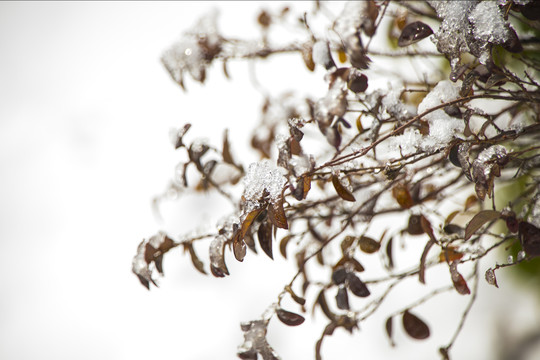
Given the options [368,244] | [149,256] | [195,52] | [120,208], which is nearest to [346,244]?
[368,244]

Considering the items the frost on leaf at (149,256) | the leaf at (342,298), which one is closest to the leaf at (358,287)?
the leaf at (342,298)

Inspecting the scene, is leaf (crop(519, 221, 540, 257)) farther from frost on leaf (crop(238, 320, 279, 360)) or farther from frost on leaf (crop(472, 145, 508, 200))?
frost on leaf (crop(238, 320, 279, 360))

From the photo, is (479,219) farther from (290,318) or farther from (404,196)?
(290,318)

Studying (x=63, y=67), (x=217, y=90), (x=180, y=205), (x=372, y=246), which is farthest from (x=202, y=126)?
(x=372, y=246)

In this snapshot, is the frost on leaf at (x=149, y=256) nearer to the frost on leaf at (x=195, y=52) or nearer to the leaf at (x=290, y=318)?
the leaf at (x=290, y=318)

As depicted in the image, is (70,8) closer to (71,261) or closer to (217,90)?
(217,90)
